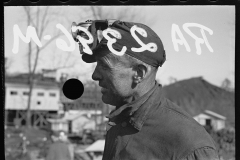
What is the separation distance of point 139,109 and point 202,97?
26.4 inches

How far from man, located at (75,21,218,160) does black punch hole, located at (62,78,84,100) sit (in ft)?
0.90

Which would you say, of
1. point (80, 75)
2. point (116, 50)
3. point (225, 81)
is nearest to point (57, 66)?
point (80, 75)

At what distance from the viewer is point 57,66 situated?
2.74 m

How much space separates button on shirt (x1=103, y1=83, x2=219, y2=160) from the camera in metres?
2.23

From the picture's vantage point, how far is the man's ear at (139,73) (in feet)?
7.78

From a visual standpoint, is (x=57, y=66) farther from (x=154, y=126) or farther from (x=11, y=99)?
(x=154, y=126)

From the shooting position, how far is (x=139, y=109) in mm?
2340

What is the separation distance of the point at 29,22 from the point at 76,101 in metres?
0.75

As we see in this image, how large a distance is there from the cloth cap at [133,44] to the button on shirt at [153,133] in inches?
8.3

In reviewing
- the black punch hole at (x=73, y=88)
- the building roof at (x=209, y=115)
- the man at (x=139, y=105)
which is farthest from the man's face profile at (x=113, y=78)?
the building roof at (x=209, y=115)

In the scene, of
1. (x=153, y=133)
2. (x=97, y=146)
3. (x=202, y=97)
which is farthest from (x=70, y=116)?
(x=202, y=97)

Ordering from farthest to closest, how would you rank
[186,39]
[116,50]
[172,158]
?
[186,39] < [116,50] < [172,158]

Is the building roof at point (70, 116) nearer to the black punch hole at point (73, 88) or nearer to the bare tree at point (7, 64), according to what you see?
the black punch hole at point (73, 88)

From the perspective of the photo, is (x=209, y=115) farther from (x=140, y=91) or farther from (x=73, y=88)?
(x=73, y=88)
